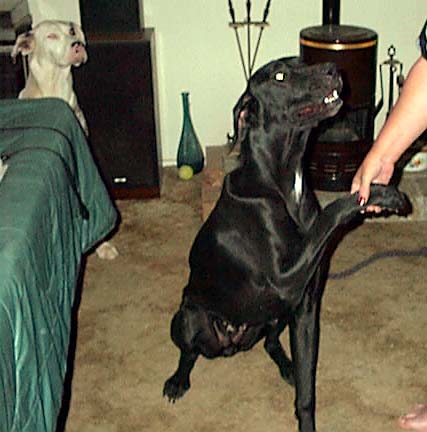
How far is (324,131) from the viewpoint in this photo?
3584 millimetres

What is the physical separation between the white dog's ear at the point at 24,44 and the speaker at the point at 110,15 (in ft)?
1.54

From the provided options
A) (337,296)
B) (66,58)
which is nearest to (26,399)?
(337,296)

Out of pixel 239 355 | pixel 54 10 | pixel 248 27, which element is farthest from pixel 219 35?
pixel 239 355

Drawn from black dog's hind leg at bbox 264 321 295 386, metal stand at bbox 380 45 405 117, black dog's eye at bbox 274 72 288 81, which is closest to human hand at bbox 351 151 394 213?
black dog's eye at bbox 274 72 288 81

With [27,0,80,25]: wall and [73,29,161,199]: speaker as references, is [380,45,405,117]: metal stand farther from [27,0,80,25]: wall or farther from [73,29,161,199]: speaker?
[27,0,80,25]: wall

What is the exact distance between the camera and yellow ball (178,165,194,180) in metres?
4.06

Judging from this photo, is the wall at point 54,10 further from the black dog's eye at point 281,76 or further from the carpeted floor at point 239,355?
the black dog's eye at point 281,76

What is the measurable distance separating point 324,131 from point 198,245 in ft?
4.99

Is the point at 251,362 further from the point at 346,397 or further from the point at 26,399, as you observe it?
the point at 26,399

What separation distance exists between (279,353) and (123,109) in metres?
1.67

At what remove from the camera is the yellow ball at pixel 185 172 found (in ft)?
13.3

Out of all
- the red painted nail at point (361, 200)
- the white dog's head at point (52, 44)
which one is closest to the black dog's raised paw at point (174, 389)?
the red painted nail at point (361, 200)

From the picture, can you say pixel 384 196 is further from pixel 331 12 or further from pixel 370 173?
pixel 331 12

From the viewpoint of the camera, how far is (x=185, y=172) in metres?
4.06
